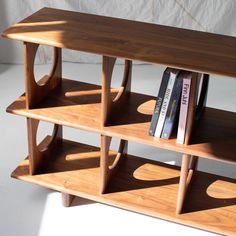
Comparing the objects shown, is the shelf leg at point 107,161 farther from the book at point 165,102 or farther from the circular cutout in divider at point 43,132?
the circular cutout in divider at point 43,132

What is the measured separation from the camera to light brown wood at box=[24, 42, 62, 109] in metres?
1.63

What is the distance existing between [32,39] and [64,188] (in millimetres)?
584

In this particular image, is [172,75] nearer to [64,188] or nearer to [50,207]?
[64,188]

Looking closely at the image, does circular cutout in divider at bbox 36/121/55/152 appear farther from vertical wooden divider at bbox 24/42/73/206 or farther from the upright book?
the upright book

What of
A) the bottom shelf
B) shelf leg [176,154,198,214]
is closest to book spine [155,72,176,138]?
shelf leg [176,154,198,214]

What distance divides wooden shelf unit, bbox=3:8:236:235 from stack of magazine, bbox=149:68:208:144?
0.11 ft

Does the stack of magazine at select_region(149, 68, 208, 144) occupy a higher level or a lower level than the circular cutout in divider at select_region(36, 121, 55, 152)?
higher

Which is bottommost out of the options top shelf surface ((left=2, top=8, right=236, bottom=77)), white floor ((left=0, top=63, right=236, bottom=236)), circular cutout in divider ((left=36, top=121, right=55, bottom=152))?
white floor ((left=0, top=63, right=236, bottom=236))

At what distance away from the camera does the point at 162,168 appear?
1.94 metres

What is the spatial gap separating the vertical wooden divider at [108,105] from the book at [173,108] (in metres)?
0.19

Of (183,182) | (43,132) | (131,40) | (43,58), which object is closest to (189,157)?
(183,182)

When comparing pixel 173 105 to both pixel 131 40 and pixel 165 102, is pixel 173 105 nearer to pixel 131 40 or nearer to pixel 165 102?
pixel 165 102

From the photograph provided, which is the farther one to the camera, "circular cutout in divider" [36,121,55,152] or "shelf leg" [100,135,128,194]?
"circular cutout in divider" [36,121,55,152]

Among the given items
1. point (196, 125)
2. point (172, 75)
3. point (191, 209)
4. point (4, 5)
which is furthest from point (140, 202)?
point (4, 5)
